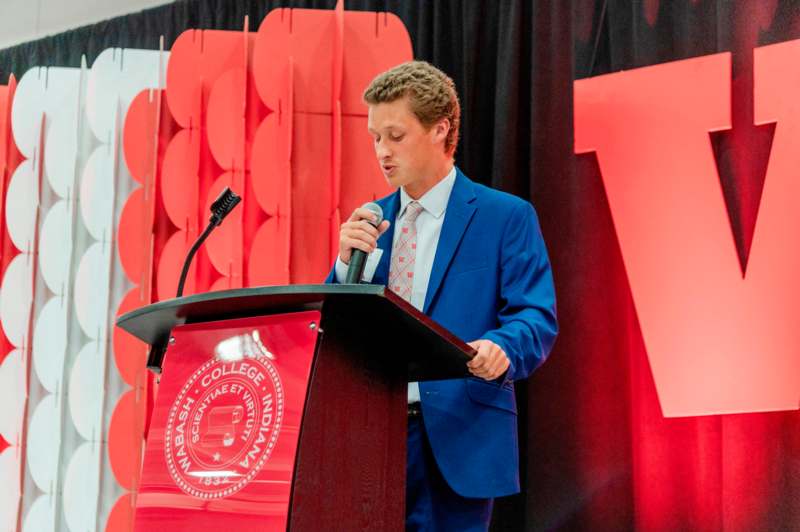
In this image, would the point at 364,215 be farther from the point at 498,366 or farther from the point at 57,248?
the point at 57,248

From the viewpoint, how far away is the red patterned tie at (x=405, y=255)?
1.84m

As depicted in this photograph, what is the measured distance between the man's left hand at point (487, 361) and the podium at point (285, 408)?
0.02m

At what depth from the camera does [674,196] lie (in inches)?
123

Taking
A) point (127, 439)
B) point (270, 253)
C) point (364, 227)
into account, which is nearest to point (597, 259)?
point (270, 253)

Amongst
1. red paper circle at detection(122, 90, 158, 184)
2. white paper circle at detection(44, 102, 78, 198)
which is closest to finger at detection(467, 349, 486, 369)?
red paper circle at detection(122, 90, 158, 184)

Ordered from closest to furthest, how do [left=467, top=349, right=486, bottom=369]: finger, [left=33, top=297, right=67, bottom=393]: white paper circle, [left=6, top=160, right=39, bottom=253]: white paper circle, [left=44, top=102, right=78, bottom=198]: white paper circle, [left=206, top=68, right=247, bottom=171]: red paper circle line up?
[left=467, top=349, right=486, bottom=369]: finger, [left=206, top=68, right=247, bottom=171]: red paper circle, [left=33, top=297, right=67, bottom=393]: white paper circle, [left=44, top=102, right=78, bottom=198]: white paper circle, [left=6, top=160, right=39, bottom=253]: white paper circle

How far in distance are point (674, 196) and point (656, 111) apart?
0.99 feet

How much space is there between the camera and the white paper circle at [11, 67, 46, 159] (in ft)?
12.1

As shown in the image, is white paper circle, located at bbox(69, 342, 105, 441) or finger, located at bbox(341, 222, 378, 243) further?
white paper circle, located at bbox(69, 342, 105, 441)

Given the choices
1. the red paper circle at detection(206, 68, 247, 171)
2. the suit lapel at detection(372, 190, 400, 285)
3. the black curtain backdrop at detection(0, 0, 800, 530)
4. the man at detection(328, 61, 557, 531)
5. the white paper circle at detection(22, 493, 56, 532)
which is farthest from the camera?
the white paper circle at detection(22, 493, 56, 532)

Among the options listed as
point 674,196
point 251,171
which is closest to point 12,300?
point 251,171

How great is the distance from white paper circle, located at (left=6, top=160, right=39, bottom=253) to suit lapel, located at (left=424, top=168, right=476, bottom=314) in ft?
7.60

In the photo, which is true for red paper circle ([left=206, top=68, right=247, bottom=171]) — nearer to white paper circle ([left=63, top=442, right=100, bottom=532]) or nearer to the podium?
white paper circle ([left=63, top=442, right=100, bottom=532])

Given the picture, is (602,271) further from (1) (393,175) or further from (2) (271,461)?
(2) (271,461)
